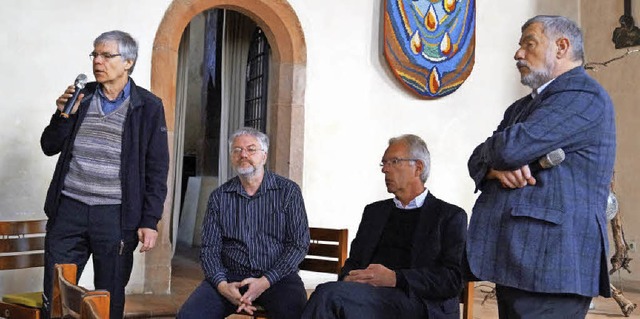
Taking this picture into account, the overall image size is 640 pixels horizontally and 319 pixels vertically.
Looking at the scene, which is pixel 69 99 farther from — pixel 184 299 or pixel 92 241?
pixel 184 299

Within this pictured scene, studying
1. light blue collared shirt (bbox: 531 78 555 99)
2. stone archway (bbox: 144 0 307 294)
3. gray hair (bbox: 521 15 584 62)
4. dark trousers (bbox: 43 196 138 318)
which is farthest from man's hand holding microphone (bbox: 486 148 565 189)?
stone archway (bbox: 144 0 307 294)

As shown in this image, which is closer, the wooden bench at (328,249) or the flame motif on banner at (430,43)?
the wooden bench at (328,249)

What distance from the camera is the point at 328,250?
3.79 m

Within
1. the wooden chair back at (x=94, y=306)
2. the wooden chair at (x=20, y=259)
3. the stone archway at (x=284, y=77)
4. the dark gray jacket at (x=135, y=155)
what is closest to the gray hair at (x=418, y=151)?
the dark gray jacket at (x=135, y=155)

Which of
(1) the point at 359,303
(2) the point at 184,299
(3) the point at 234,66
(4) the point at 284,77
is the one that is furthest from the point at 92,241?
(3) the point at 234,66

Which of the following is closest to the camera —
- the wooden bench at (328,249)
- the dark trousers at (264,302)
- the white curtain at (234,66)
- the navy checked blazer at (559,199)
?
the navy checked blazer at (559,199)

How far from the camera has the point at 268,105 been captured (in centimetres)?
673

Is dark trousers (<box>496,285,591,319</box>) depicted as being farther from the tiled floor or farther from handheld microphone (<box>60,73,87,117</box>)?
the tiled floor

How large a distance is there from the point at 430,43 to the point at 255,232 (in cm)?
409

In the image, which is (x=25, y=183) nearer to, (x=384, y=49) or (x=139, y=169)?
(x=139, y=169)

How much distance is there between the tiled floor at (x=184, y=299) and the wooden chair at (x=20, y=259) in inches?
57.8

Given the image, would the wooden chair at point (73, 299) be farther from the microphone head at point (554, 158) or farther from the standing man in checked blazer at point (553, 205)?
the microphone head at point (554, 158)

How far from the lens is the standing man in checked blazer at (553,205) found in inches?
83.5

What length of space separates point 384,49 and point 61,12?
2.76 metres
